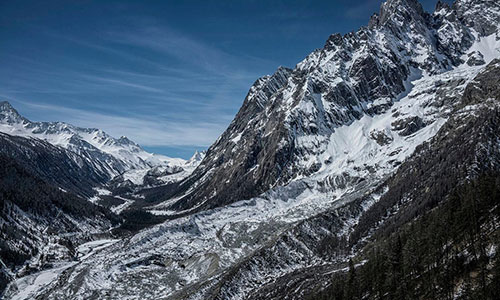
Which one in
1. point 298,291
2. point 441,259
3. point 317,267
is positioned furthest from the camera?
point 317,267

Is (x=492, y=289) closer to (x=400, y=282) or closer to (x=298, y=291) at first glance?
(x=400, y=282)

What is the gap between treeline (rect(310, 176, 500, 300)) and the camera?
86.7 metres

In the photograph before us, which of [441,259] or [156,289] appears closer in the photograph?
[441,259]

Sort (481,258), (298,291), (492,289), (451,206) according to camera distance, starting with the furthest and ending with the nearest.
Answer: (298,291) → (451,206) → (481,258) → (492,289)

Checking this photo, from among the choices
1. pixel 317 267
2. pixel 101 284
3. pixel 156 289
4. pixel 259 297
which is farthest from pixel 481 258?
pixel 101 284

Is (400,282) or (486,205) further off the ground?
(486,205)

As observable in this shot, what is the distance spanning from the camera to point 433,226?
11744 cm

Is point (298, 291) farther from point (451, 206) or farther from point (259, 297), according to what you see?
point (451, 206)

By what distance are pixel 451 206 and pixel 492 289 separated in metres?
49.8

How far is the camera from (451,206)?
122688mm

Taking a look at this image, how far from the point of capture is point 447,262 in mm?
98562

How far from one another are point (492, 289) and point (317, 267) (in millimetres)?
114109

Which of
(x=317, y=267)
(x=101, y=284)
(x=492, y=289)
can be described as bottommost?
(x=317, y=267)

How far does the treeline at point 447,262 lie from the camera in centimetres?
8669
